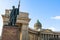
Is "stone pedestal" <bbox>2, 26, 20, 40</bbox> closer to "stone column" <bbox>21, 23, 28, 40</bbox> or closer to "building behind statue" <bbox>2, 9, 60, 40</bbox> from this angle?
"building behind statue" <bbox>2, 9, 60, 40</bbox>

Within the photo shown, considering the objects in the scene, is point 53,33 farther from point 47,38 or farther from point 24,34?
point 24,34

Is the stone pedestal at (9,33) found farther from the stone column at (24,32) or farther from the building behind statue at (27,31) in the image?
the stone column at (24,32)

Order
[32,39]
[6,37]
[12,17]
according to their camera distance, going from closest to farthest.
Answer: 1. [6,37]
2. [12,17]
3. [32,39]

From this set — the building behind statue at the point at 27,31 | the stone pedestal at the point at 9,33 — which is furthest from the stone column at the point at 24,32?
the stone pedestal at the point at 9,33

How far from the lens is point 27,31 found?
24391 millimetres

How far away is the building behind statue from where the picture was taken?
948 inches

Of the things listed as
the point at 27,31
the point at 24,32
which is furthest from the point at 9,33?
the point at 27,31

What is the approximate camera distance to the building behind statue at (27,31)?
79.0 ft

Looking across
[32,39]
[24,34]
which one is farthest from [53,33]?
[24,34]

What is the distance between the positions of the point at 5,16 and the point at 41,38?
Answer: 13.5m

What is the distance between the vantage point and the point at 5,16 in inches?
945

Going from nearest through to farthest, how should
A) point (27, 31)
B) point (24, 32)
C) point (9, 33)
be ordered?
point (9, 33) → point (24, 32) → point (27, 31)

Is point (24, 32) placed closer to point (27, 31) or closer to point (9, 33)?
point (27, 31)

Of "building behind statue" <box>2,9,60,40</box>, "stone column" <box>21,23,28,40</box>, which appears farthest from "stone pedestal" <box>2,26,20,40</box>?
"stone column" <box>21,23,28,40</box>
